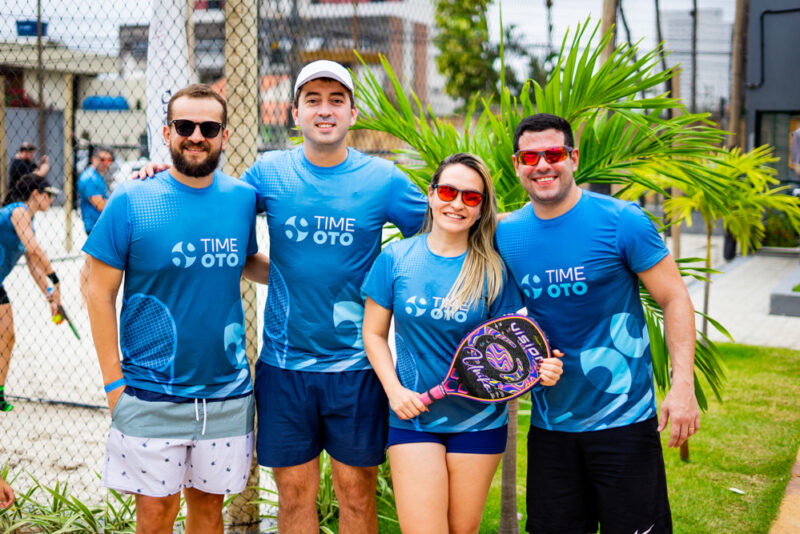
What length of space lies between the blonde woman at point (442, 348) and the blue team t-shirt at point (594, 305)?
0.47ft

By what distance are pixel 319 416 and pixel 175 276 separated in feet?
2.78

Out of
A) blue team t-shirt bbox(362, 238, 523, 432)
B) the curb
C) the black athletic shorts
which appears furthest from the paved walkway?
blue team t-shirt bbox(362, 238, 523, 432)

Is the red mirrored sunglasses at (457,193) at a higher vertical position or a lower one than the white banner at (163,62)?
lower

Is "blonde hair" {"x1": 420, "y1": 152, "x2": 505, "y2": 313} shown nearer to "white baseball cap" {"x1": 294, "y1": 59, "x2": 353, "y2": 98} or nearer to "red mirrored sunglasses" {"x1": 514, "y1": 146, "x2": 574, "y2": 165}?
"red mirrored sunglasses" {"x1": 514, "y1": 146, "x2": 574, "y2": 165}

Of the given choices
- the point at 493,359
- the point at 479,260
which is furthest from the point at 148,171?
the point at 493,359

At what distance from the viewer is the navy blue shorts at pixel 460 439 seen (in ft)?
9.24

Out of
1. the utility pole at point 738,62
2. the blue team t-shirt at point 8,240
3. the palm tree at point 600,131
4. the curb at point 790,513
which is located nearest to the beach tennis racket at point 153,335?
the palm tree at point 600,131

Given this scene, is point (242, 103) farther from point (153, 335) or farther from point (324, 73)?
point (153, 335)

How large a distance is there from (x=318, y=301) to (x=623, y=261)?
3.98 feet

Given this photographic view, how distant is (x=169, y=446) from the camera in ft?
9.49

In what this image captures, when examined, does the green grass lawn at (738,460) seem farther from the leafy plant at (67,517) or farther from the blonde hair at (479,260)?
the blonde hair at (479,260)

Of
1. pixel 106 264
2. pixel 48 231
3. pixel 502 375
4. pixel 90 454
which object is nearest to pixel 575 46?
pixel 502 375

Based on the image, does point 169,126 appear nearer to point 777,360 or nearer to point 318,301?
point 318,301

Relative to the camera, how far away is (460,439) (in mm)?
2822
